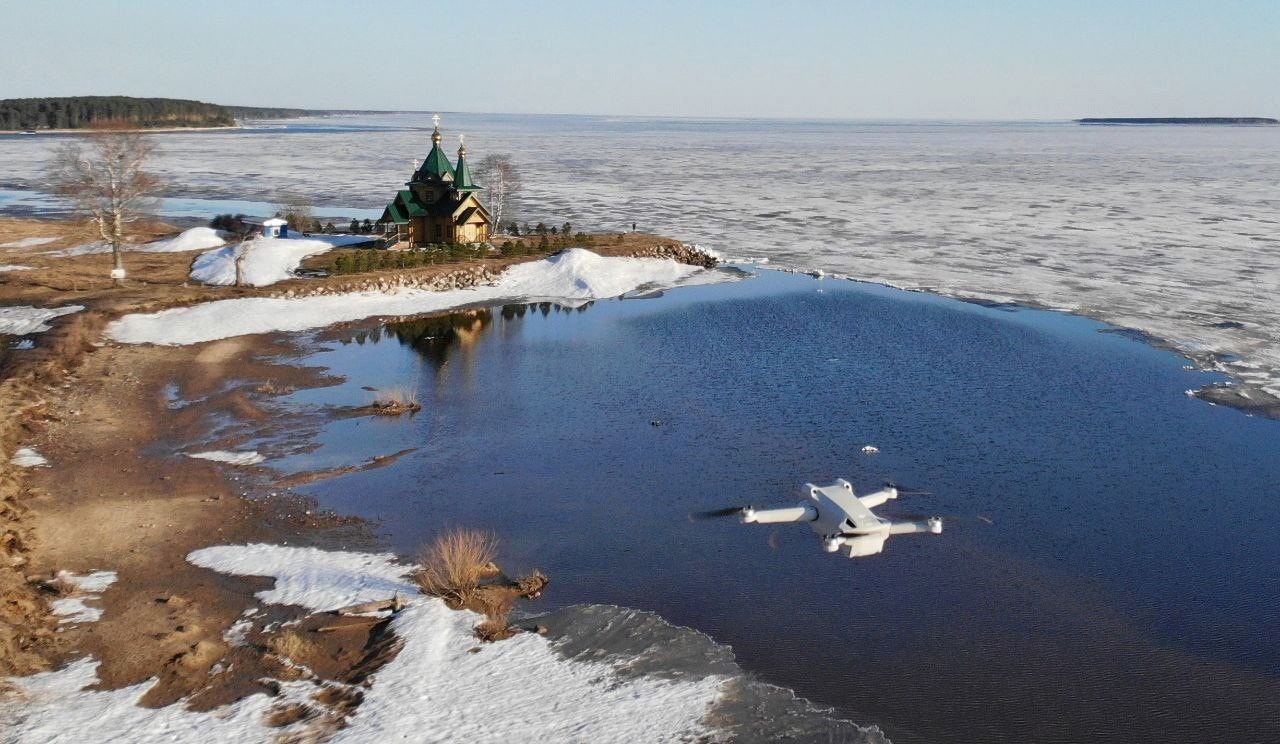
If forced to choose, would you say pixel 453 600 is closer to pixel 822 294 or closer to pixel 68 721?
pixel 68 721

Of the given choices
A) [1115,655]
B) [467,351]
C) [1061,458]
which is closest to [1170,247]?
[1061,458]

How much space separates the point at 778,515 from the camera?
17.9 meters

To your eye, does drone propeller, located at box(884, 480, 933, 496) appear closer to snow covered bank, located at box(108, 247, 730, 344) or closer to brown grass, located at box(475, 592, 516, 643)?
brown grass, located at box(475, 592, 516, 643)

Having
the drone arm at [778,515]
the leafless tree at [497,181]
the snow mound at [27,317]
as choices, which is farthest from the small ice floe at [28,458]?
the leafless tree at [497,181]

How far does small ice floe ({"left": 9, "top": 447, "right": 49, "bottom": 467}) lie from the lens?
63.6ft

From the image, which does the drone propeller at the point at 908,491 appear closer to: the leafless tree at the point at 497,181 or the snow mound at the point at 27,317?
the snow mound at the point at 27,317

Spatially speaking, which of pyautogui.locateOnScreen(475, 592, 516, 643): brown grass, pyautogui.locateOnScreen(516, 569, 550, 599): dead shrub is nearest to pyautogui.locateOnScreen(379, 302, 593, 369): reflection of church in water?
pyautogui.locateOnScreen(516, 569, 550, 599): dead shrub

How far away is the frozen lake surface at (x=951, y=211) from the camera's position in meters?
35.3

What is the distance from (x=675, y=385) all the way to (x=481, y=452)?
6787 mm

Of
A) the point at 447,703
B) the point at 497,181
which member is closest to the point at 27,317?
the point at 447,703

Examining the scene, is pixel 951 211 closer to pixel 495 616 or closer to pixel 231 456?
pixel 231 456

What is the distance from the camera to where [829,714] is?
12617mm

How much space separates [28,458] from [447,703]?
12499 millimetres

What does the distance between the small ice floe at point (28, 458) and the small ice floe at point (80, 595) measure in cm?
524
